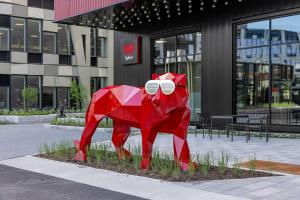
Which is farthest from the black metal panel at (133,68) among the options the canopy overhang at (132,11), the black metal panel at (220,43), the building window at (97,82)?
the building window at (97,82)

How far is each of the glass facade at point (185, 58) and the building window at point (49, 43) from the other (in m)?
15.5

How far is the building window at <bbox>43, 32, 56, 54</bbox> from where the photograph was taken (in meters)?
35.6

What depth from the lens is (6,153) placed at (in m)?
12.6

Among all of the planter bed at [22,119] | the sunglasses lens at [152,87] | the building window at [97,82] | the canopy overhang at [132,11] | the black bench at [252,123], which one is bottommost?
the planter bed at [22,119]

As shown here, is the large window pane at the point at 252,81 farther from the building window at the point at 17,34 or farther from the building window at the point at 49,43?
the building window at the point at 49,43

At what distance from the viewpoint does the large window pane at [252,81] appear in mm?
17250

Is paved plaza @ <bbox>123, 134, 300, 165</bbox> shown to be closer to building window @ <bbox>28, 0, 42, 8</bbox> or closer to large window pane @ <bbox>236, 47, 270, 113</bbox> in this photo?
large window pane @ <bbox>236, 47, 270, 113</bbox>

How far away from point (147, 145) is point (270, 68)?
966 cm

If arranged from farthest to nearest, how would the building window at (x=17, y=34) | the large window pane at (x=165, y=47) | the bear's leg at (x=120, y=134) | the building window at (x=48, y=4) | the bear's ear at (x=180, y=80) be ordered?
the building window at (x=48, y=4) → the building window at (x=17, y=34) → the large window pane at (x=165, y=47) → the bear's leg at (x=120, y=134) → the bear's ear at (x=180, y=80)

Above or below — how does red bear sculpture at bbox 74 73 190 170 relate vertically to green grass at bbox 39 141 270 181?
above

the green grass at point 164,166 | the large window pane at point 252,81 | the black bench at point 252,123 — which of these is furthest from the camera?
Result: the large window pane at point 252,81

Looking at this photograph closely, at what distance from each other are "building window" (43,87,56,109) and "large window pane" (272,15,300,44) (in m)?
22.8

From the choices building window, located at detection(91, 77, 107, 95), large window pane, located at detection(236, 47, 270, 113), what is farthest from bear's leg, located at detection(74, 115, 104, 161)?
building window, located at detection(91, 77, 107, 95)

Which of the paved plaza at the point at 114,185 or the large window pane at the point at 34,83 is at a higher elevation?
the large window pane at the point at 34,83
